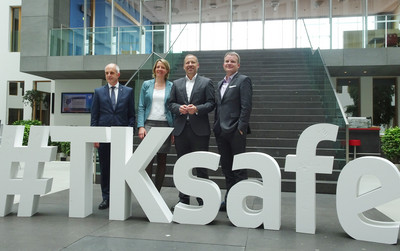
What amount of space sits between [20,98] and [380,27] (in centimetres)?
1422

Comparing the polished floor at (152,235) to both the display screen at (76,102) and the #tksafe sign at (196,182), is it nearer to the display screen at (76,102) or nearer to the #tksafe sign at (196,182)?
the #tksafe sign at (196,182)

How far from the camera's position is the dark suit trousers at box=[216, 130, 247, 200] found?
12.4 feet

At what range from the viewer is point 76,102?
592 inches

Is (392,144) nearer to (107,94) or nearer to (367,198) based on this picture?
(367,198)

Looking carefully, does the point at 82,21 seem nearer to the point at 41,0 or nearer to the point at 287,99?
the point at 41,0

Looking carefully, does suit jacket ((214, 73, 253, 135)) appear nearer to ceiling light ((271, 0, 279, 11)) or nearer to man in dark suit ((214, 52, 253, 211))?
man in dark suit ((214, 52, 253, 211))

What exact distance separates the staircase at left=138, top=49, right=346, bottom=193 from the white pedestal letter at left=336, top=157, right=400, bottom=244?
2.37 metres

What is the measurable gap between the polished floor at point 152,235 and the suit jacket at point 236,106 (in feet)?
3.05

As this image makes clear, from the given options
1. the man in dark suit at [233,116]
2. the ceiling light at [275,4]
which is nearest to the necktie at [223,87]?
the man in dark suit at [233,116]

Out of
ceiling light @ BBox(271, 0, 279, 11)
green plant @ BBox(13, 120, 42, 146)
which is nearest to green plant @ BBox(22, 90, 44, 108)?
green plant @ BBox(13, 120, 42, 146)

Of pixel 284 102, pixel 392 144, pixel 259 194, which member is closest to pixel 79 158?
pixel 259 194

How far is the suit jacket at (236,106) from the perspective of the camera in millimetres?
3713

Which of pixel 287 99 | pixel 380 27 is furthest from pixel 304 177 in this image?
pixel 380 27

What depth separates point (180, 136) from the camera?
3.94 metres
